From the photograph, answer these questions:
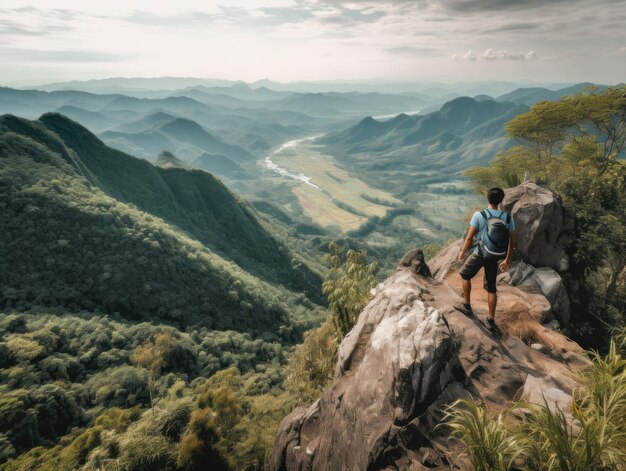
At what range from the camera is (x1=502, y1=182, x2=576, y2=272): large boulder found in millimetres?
18125

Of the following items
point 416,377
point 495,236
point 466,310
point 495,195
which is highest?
point 495,195

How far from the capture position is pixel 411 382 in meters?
9.23

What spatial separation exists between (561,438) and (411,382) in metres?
4.08

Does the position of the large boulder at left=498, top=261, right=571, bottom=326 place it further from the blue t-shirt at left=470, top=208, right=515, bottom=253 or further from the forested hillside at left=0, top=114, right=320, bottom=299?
the forested hillside at left=0, top=114, right=320, bottom=299

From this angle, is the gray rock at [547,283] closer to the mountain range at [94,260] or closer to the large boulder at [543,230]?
the large boulder at [543,230]

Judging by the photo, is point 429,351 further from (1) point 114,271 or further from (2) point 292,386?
(1) point 114,271

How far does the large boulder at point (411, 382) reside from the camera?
886 centimetres

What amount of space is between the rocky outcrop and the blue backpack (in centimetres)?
285

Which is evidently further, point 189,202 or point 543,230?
point 189,202

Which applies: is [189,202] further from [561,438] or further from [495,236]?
[561,438]

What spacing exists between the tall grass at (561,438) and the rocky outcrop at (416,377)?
83 centimetres

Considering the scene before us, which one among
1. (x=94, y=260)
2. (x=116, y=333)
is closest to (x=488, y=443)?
(x=116, y=333)

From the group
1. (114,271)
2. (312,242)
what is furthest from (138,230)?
(312,242)

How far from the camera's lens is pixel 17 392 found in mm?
35844
